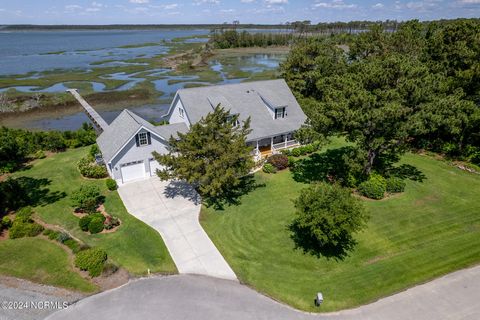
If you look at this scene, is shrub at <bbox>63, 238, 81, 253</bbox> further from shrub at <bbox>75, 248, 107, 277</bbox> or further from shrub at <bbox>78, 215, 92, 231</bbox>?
shrub at <bbox>78, 215, 92, 231</bbox>

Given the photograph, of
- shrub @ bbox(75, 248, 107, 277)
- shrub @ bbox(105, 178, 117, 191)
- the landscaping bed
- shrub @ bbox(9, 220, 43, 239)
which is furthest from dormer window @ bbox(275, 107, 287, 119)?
shrub @ bbox(9, 220, 43, 239)

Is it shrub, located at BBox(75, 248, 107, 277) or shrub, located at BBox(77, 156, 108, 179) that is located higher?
shrub, located at BBox(77, 156, 108, 179)

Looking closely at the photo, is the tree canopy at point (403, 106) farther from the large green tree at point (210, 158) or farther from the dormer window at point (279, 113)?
the large green tree at point (210, 158)

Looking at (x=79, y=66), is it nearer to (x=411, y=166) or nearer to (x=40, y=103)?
(x=40, y=103)

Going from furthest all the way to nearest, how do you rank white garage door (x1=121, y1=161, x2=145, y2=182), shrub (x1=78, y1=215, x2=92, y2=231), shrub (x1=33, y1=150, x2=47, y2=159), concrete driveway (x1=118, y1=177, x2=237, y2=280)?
1. shrub (x1=33, y1=150, x2=47, y2=159)
2. white garage door (x1=121, y1=161, x2=145, y2=182)
3. shrub (x1=78, y1=215, x2=92, y2=231)
4. concrete driveway (x1=118, y1=177, x2=237, y2=280)

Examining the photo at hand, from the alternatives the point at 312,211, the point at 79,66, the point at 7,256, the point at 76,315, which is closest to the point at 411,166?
the point at 312,211

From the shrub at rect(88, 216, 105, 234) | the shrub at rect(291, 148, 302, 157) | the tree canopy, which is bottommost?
the shrub at rect(88, 216, 105, 234)
